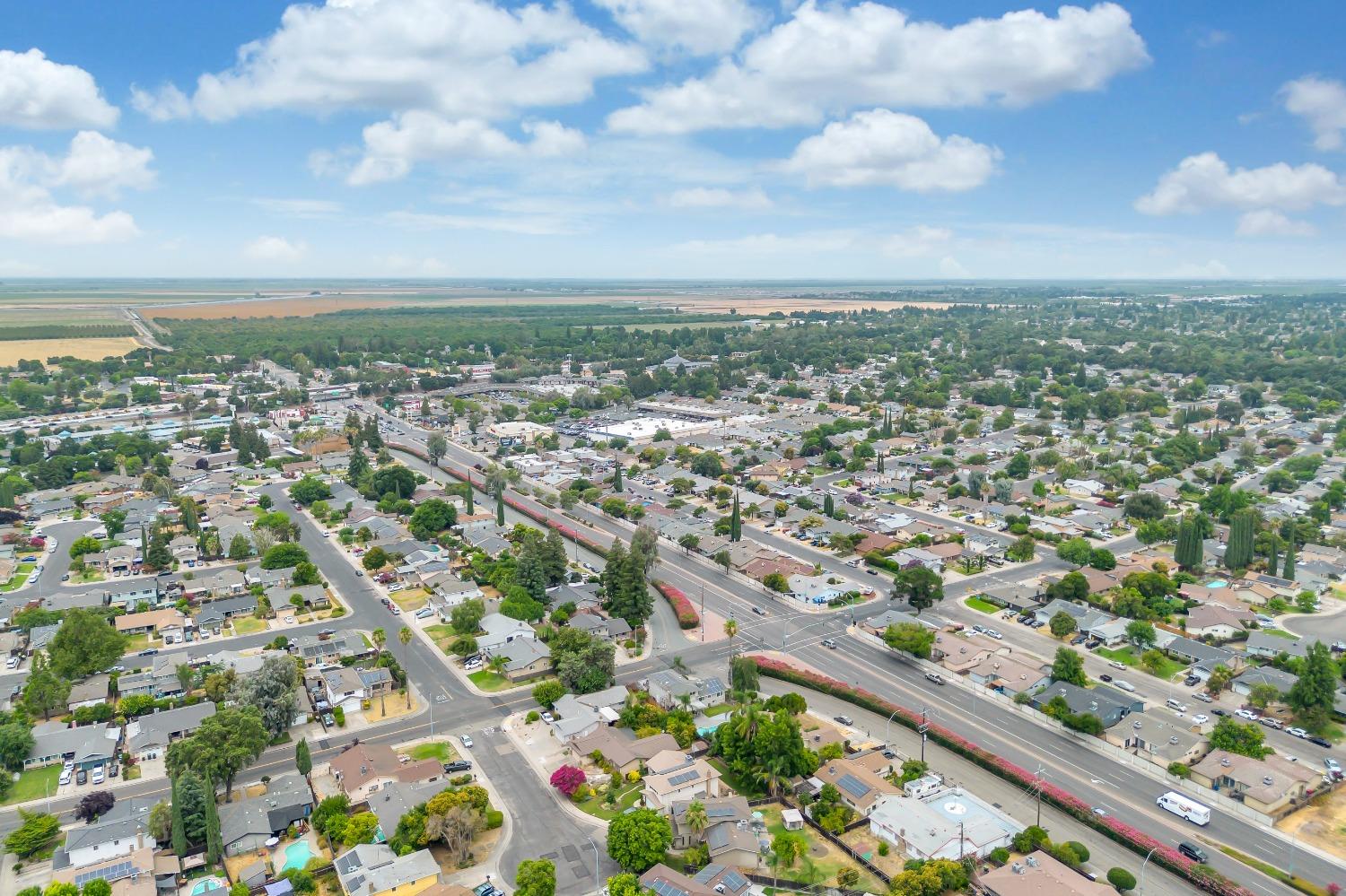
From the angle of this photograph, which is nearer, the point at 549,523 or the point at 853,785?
the point at 853,785

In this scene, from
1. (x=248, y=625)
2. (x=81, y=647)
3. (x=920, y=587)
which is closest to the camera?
(x=81, y=647)

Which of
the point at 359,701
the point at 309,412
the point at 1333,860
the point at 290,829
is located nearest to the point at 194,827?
the point at 290,829

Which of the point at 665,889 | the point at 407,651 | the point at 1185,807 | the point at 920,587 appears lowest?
the point at 407,651

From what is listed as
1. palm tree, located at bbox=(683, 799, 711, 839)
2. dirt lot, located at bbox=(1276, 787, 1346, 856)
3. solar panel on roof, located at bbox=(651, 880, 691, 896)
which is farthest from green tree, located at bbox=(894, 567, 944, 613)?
solar panel on roof, located at bbox=(651, 880, 691, 896)

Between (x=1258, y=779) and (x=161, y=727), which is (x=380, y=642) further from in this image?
(x=1258, y=779)

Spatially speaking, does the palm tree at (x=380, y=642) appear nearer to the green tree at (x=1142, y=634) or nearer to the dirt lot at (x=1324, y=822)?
the dirt lot at (x=1324, y=822)

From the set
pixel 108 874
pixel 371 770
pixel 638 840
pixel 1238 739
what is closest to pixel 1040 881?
pixel 638 840
